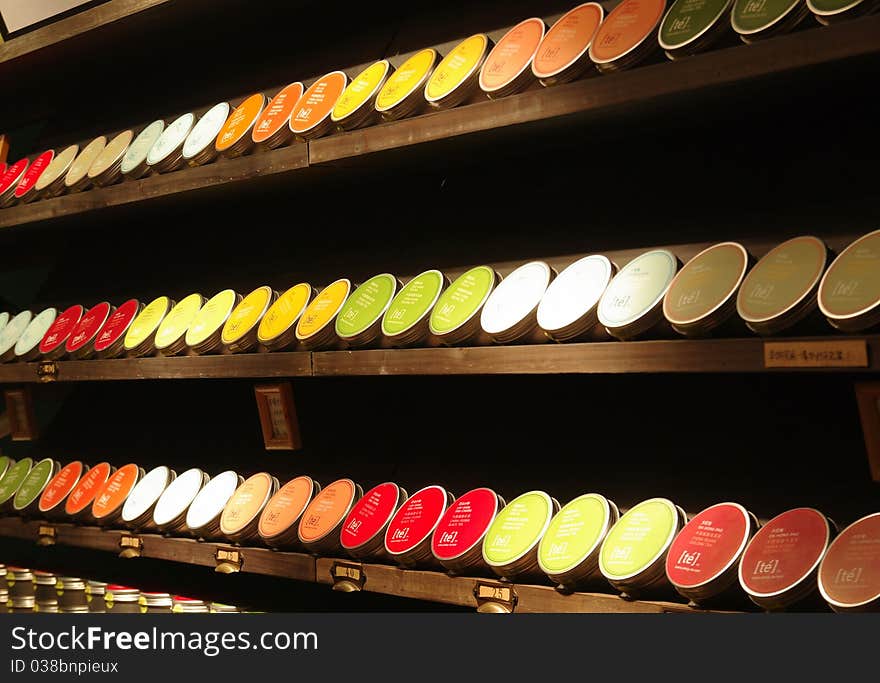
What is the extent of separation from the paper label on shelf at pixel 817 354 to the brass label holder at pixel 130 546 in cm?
178

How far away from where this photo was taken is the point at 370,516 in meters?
2.23

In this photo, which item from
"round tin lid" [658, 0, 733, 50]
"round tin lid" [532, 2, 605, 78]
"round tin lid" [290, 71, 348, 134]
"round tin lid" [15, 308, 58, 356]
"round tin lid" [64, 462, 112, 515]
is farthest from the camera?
"round tin lid" [15, 308, 58, 356]

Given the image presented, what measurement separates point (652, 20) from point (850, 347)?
2.38 feet

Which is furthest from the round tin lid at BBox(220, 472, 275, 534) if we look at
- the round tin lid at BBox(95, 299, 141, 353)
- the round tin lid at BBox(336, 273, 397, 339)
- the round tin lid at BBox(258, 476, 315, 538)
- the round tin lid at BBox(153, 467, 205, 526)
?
the round tin lid at BBox(95, 299, 141, 353)

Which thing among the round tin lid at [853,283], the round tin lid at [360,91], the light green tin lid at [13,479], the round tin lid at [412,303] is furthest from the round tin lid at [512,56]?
the light green tin lid at [13,479]

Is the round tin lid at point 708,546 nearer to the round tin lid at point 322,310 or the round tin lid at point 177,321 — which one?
the round tin lid at point 322,310

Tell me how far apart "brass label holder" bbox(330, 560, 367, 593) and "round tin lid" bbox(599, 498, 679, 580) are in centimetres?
60

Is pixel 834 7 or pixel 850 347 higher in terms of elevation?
pixel 834 7

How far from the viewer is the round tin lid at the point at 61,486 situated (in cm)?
294

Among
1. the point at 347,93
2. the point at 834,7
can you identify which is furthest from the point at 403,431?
the point at 834,7

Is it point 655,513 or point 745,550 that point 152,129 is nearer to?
point 655,513

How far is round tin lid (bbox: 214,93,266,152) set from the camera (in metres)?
2.56

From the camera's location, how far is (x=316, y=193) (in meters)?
2.75

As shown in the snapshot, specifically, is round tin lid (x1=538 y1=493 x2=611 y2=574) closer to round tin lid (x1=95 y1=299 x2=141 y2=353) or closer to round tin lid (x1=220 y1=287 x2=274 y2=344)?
round tin lid (x1=220 y1=287 x2=274 y2=344)
